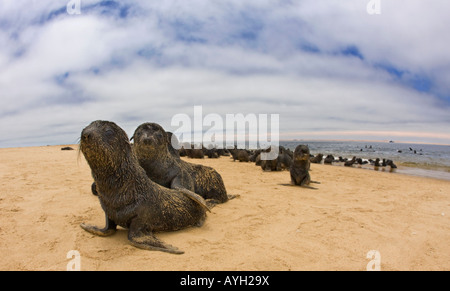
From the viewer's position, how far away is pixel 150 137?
479 cm

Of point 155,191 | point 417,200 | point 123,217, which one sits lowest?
point 417,200

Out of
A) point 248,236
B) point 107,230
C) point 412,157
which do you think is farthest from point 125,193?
point 412,157

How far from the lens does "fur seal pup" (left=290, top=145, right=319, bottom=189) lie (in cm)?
923

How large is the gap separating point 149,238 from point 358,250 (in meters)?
2.76

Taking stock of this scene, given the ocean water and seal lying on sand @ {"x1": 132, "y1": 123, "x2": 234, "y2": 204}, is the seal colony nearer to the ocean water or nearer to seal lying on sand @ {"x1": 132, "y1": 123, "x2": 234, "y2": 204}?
seal lying on sand @ {"x1": 132, "y1": 123, "x2": 234, "y2": 204}

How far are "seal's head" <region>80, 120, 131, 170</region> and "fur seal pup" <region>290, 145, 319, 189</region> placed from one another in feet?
22.5

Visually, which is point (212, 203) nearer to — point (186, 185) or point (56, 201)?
point (186, 185)

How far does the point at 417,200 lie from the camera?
7121 millimetres

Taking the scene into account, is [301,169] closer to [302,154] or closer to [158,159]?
[302,154]

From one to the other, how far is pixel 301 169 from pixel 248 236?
233 inches

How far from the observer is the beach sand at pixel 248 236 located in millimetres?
3076

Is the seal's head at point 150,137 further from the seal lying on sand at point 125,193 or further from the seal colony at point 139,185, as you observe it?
the seal lying on sand at point 125,193
